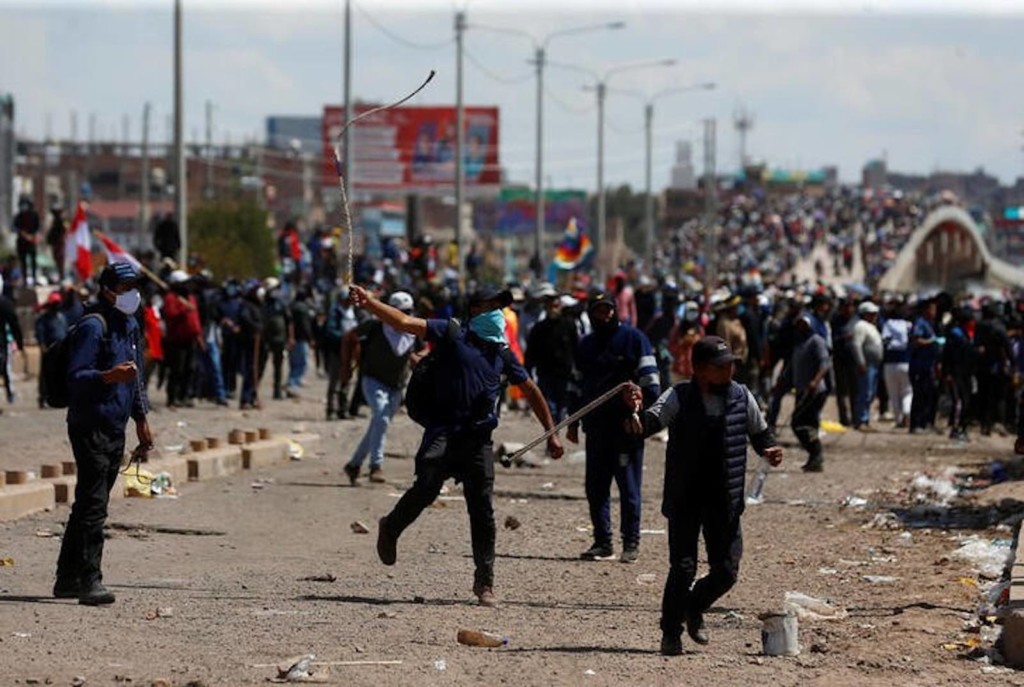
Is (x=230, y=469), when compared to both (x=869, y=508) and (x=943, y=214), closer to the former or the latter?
(x=869, y=508)

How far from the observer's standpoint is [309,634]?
33.7 feet

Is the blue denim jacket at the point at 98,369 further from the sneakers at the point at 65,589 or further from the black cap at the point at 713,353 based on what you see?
the black cap at the point at 713,353

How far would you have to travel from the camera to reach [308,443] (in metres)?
22.4

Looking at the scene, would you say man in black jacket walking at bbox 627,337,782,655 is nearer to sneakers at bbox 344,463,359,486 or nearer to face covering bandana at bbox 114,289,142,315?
face covering bandana at bbox 114,289,142,315

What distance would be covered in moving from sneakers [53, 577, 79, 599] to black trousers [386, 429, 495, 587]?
1.74 m

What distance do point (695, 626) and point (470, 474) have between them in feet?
5.96

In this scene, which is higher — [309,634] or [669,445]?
[669,445]

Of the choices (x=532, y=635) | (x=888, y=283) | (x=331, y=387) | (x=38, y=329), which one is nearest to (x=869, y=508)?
(x=532, y=635)

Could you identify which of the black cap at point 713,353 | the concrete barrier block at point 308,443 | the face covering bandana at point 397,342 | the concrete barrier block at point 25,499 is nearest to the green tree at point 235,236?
the concrete barrier block at point 308,443

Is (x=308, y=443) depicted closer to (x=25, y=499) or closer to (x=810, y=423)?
(x=810, y=423)

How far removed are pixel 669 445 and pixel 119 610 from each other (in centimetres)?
274

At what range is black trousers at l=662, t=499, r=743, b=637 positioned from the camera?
10.0 meters

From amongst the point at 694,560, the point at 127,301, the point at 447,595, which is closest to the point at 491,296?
the point at 447,595

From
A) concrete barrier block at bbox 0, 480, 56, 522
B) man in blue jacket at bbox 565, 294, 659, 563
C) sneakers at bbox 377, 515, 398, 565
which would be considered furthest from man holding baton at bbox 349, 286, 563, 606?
concrete barrier block at bbox 0, 480, 56, 522
